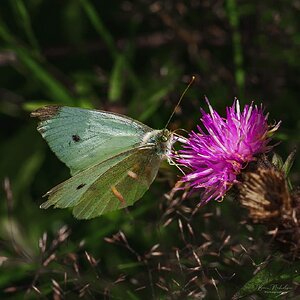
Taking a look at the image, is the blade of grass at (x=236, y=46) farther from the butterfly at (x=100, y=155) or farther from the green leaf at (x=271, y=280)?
the green leaf at (x=271, y=280)

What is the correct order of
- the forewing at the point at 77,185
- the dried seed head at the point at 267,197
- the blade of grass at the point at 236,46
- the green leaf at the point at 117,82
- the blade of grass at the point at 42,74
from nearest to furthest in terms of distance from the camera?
the dried seed head at the point at 267,197
the forewing at the point at 77,185
the blade of grass at the point at 236,46
the blade of grass at the point at 42,74
the green leaf at the point at 117,82

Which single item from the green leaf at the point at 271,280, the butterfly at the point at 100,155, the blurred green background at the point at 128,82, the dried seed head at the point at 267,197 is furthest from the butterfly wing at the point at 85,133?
the green leaf at the point at 271,280

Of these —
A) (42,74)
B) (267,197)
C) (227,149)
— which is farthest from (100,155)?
(42,74)

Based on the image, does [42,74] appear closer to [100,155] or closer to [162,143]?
[100,155]

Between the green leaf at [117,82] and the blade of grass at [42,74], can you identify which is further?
the green leaf at [117,82]

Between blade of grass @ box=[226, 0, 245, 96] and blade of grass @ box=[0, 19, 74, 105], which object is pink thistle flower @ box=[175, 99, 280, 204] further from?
blade of grass @ box=[0, 19, 74, 105]

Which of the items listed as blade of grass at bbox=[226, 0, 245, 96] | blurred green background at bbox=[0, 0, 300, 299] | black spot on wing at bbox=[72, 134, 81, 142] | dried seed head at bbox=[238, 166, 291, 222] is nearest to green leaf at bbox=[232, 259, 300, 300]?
dried seed head at bbox=[238, 166, 291, 222]

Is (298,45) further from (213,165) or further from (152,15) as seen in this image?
(213,165)
